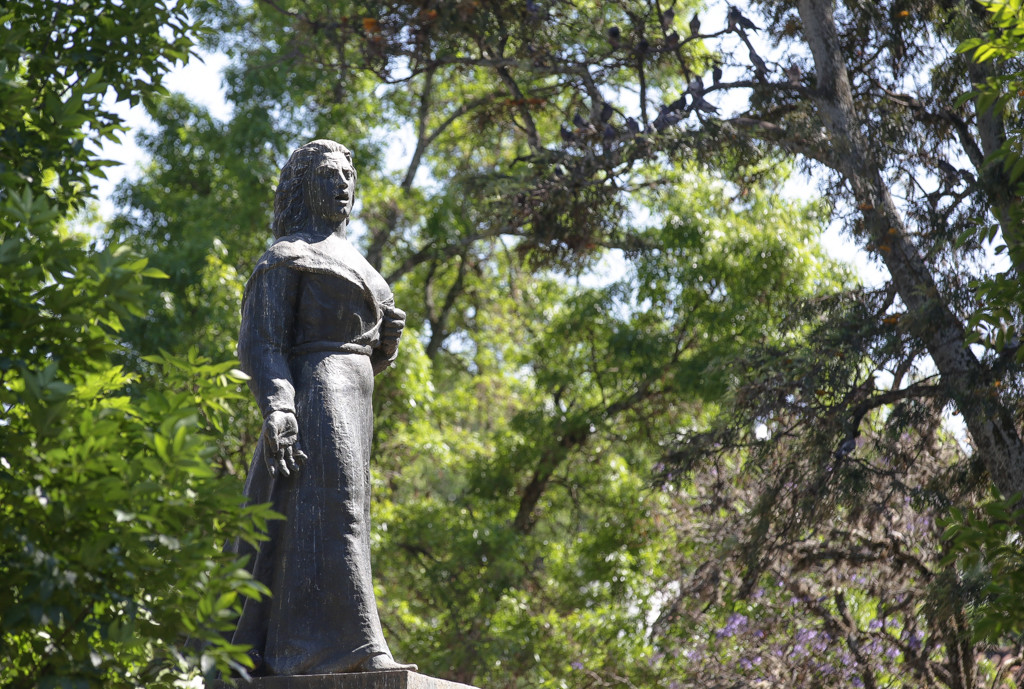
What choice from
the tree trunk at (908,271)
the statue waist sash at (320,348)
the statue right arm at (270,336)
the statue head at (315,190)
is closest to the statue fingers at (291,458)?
the statue right arm at (270,336)

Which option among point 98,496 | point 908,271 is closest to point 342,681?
point 98,496

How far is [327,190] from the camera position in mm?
4559

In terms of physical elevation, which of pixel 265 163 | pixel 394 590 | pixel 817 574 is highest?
pixel 265 163

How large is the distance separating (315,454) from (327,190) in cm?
116

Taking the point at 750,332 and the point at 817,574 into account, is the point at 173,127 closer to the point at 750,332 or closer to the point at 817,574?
the point at 750,332

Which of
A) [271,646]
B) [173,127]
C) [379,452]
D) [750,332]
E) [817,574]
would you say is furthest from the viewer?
[173,127]

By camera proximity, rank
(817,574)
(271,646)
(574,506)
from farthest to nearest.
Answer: (574,506), (817,574), (271,646)

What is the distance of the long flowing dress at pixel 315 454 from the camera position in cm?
390

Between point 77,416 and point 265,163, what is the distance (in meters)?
12.5

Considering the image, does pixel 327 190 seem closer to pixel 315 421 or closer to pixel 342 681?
pixel 315 421

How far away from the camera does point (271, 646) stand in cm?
388

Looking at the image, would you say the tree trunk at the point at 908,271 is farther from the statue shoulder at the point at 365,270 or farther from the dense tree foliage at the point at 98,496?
the dense tree foliage at the point at 98,496

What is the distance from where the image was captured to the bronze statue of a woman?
390 cm

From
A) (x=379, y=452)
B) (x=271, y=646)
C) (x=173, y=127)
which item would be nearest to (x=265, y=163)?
(x=173, y=127)
